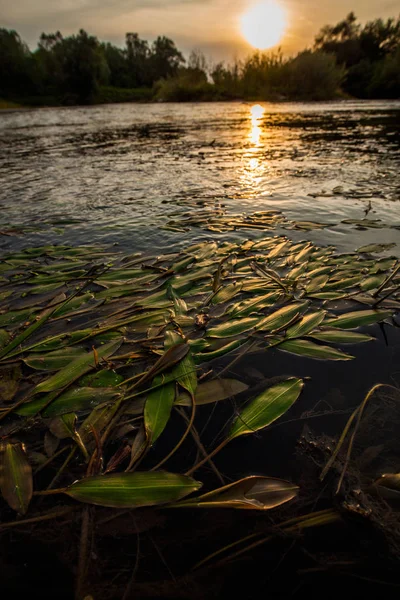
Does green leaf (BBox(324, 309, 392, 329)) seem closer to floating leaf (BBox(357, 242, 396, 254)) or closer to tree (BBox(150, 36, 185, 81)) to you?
floating leaf (BBox(357, 242, 396, 254))

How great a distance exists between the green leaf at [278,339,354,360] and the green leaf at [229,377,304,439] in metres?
0.24

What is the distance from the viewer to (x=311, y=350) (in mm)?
1655

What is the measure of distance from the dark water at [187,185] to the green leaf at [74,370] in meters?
1.46

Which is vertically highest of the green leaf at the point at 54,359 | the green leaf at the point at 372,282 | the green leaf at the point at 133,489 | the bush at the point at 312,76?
the bush at the point at 312,76

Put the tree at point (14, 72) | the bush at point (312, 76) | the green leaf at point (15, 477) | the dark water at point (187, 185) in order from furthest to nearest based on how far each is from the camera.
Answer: the tree at point (14, 72) < the bush at point (312, 76) < the dark water at point (187, 185) < the green leaf at point (15, 477)

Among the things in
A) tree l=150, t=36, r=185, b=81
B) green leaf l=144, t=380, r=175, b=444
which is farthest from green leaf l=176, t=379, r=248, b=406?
tree l=150, t=36, r=185, b=81

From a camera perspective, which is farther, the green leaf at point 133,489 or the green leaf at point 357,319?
the green leaf at point 357,319

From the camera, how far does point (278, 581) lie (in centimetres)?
88

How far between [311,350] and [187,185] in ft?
13.1

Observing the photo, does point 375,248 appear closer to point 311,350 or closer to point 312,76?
point 311,350

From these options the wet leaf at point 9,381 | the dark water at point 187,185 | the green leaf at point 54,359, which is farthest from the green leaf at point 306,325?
the wet leaf at point 9,381

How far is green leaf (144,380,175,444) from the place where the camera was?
4.13 feet

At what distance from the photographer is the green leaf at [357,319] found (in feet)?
5.97

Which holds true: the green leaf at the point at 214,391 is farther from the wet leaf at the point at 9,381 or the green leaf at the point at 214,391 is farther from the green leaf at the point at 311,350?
the wet leaf at the point at 9,381
